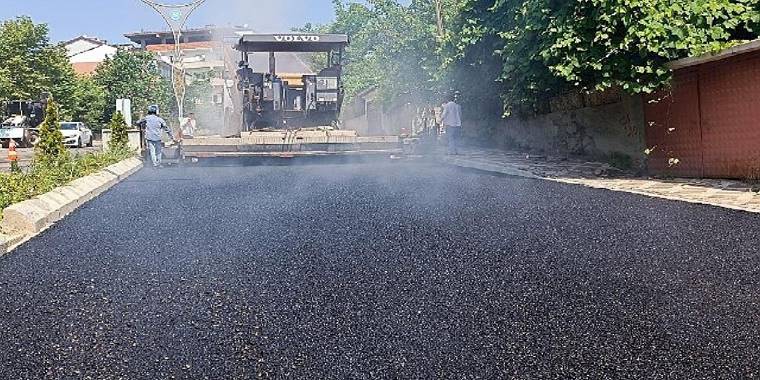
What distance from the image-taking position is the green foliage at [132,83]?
36.4m

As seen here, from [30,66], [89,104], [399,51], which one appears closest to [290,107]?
[399,51]

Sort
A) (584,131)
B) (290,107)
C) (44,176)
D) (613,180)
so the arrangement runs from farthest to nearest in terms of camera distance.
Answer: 1. (290,107)
2. (584,131)
3. (613,180)
4. (44,176)

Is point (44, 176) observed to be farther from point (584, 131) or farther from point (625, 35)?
point (584, 131)

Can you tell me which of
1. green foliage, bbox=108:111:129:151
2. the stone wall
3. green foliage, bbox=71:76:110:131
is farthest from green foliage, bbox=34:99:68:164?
green foliage, bbox=71:76:110:131

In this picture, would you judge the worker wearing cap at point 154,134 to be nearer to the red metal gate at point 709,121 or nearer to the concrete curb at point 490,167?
the concrete curb at point 490,167

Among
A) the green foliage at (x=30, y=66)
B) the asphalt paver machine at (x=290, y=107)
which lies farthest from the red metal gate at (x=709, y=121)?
the green foliage at (x=30, y=66)

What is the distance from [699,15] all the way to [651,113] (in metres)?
1.51

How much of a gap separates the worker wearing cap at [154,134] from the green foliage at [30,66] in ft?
67.1

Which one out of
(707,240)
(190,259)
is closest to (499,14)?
(707,240)

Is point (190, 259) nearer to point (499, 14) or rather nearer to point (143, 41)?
point (499, 14)

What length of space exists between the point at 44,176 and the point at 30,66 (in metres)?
27.5

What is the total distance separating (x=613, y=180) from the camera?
32.5 feet

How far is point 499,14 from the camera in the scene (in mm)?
14469

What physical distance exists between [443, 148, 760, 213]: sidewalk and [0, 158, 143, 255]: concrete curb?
558cm
